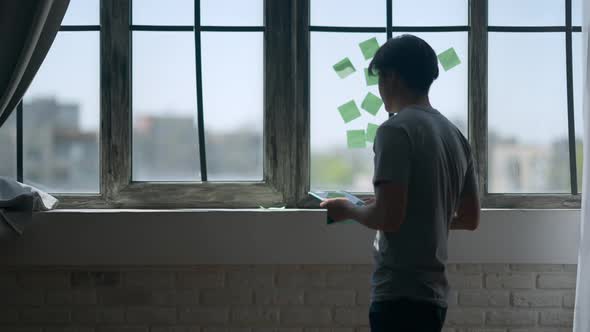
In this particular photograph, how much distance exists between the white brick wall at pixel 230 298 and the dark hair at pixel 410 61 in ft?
3.74

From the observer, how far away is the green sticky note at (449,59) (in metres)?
2.76

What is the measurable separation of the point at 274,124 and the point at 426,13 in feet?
2.81

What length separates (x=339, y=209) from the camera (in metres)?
1.69

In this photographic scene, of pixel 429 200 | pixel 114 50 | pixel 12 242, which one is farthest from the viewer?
pixel 114 50

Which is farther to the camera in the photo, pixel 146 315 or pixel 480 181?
pixel 480 181

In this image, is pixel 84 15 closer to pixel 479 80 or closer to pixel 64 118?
pixel 64 118

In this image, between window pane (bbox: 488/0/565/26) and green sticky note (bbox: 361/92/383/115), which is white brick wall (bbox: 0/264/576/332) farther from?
window pane (bbox: 488/0/565/26)

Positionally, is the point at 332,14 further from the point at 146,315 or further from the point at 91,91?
the point at 146,315

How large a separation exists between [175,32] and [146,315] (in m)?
1.24

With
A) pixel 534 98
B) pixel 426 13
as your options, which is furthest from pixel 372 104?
pixel 534 98

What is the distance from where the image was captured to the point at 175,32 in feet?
8.95

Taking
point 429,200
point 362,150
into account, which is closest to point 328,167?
Answer: point 362,150

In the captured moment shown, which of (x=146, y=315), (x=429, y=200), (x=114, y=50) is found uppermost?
(x=114, y=50)

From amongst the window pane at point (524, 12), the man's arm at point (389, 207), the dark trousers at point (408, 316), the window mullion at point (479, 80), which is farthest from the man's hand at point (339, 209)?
the window pane at point (524, 12)
